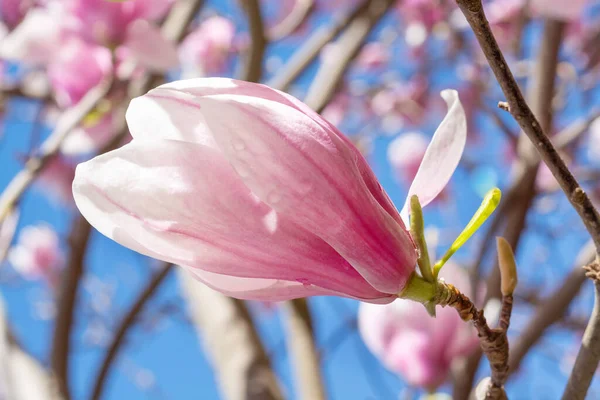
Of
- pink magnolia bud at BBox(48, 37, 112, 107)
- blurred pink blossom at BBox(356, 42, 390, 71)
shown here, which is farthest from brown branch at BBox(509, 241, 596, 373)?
blurred pink blossom at BBox(356, 42, 390, 71)

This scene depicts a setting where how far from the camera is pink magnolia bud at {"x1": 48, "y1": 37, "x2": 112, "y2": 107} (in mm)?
961

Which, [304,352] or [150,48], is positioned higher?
[150,48]

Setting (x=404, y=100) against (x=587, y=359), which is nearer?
(x=587, y=359)

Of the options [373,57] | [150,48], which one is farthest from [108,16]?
[373,57]

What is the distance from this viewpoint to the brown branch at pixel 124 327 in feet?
3.97

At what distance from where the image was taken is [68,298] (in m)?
1.19

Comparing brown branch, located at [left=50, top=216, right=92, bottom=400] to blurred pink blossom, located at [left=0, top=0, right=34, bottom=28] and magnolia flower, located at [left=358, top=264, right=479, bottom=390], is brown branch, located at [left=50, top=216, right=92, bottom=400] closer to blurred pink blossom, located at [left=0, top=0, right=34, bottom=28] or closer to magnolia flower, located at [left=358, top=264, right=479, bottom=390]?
blurred pink blossom, located at [left=0, top=0, right=34, bottom=28]

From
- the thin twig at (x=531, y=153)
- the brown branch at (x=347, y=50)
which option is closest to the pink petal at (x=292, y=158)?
the thin twig at (x=531, y=153)

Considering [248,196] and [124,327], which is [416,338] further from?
[124,327]

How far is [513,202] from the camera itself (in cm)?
98

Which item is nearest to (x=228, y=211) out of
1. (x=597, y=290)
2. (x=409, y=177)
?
(x=597, y=290)

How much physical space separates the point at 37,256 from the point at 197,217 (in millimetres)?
2339

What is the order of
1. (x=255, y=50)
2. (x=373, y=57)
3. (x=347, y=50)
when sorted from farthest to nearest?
(x=373, y=57) < (x=347, y=50) < (x=255, y=50)

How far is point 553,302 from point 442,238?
787 mm
